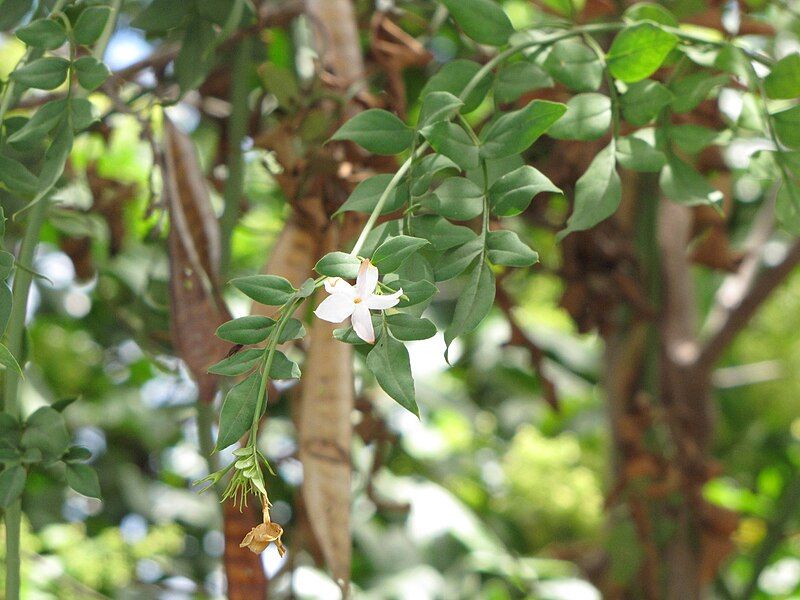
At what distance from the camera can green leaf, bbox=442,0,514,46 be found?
45 cm

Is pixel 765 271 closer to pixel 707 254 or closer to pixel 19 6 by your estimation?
pixel 707 254

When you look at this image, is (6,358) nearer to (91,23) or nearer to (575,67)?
(91,23)

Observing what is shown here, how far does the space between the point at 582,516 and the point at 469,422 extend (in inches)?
8.9

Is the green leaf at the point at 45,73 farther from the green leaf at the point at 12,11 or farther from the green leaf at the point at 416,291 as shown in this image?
the green leaf at the point at 416,291

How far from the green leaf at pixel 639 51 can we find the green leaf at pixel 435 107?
107mm

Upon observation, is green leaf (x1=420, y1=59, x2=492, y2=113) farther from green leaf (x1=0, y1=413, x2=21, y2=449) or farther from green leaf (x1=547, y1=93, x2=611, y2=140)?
green leaf (x1=0, y1=413, x2=21, y2=449)

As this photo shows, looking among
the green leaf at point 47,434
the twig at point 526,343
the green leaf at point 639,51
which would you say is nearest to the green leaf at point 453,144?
the green leaf at point 639,51

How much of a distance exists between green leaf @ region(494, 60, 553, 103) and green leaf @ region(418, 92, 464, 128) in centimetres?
8

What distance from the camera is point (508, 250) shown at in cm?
37

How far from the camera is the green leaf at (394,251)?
332 millimetres

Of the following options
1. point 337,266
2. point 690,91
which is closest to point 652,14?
point 690,91

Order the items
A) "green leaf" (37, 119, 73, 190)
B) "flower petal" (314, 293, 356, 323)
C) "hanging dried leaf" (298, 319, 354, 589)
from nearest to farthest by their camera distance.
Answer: "flower petal" (314, 293, 356, 323), "green leaf" (37, 119, 73, 190), "hanging dried leaf" (298, 319, 354, 589)

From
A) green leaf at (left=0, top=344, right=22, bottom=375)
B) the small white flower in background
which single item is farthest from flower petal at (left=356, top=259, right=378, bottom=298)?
green leaf at (left=0, top=344, right=22, bottom=375)

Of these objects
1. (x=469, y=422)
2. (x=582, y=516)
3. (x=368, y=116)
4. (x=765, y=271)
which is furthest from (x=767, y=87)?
(x=469, y=422)
